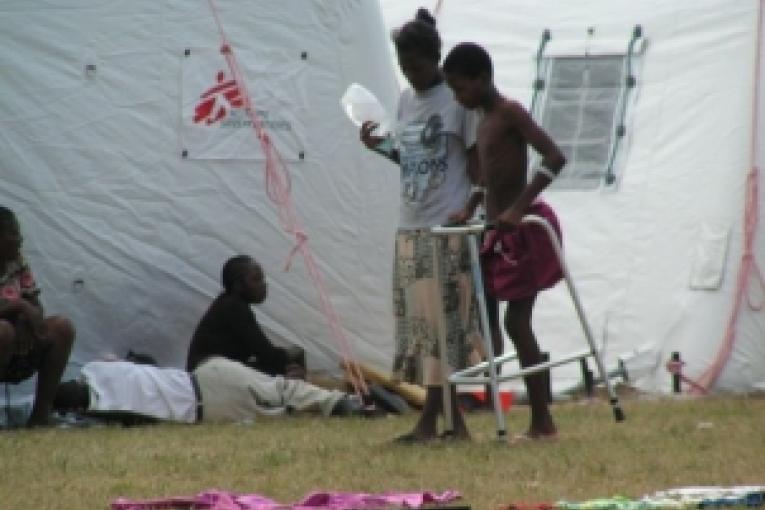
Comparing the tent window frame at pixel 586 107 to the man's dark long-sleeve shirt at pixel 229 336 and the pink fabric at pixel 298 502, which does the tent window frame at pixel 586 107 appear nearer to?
the man's dark long-sleeve shirt at pixel 229 336

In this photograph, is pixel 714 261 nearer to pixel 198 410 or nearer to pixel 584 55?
pixel 584 55

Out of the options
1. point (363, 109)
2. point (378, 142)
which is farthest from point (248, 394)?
point (378, 142)

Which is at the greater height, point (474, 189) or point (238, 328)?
point (474, 189)

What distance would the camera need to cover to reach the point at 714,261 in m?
11.5

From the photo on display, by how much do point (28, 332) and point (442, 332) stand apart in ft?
7.83

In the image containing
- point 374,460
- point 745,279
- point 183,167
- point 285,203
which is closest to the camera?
point 374,460

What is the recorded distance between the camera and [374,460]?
7539mm

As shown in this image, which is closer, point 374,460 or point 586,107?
point 374,460

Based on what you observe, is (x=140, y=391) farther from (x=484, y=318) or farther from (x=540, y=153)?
(x=540, y=153)

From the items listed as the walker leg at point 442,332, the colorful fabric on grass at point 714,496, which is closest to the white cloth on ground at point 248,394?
the walker leg at point 442,332

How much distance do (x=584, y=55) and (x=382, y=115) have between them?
13.3ft

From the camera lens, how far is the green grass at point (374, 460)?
663 cm

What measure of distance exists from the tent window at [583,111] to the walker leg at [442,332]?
4.07 metres

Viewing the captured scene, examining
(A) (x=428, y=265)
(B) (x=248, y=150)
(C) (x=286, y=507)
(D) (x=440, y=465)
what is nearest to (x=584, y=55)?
(B) (x=248, y=150)
